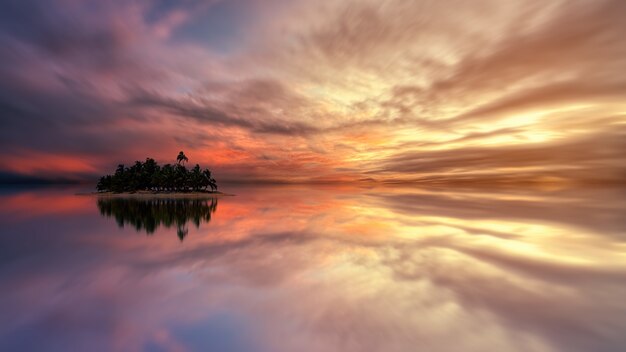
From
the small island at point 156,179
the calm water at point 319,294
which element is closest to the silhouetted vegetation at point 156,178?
the small island at point 156,179

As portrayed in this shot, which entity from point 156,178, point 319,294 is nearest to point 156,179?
point 156,178

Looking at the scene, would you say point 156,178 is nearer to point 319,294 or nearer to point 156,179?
point 156,179

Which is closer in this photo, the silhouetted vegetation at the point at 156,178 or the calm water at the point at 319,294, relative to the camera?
the calm water at the point at 319,294

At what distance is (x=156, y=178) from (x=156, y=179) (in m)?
0.45

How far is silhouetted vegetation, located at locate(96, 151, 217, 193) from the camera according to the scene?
11244 centimetres

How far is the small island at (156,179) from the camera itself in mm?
112562

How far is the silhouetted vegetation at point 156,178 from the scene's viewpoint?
112 m

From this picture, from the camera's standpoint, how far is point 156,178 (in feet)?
367

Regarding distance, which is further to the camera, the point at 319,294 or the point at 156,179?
the point at 156,179

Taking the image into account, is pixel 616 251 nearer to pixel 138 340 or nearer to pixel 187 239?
pixel 138 340

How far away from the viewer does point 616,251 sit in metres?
21.2

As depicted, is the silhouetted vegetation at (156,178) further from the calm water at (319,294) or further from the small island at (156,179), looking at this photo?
the calm water at (319,294)

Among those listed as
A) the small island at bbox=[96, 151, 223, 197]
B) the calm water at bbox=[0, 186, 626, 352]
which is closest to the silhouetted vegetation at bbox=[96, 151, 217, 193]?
the small island at bbox=[96, 151, 223, 197]

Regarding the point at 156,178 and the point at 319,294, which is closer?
the point at 319,294
